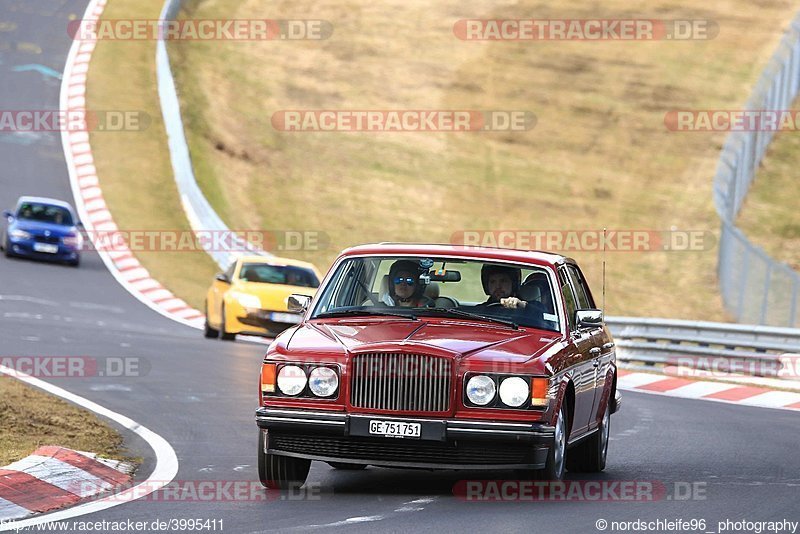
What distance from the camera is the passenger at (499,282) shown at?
11188mm

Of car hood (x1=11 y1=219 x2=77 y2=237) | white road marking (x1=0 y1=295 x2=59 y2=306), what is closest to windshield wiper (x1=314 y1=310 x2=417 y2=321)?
white road marking (x1=0 y1=295 x2=59 y2=306)

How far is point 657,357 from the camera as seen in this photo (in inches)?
930

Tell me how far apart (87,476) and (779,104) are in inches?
1206

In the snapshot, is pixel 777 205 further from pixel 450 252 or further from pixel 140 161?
pixel 450 252

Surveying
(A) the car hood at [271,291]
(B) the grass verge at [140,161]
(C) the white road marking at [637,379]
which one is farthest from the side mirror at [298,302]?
(B) the grass verge at [140,161]

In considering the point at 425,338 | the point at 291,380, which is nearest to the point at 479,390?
the point at 425,338

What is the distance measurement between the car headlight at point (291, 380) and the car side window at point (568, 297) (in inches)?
85.4

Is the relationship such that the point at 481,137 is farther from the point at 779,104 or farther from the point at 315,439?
the point at 315,439

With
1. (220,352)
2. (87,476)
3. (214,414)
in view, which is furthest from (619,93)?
(87,476)

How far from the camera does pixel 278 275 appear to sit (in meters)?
25.3

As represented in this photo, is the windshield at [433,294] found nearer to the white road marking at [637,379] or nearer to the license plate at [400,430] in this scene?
the license plate at [400,430]

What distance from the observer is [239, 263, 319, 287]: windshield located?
82.5ft

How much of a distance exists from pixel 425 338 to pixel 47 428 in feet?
13.1

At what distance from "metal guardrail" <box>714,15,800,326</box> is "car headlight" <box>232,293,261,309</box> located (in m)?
7.52
